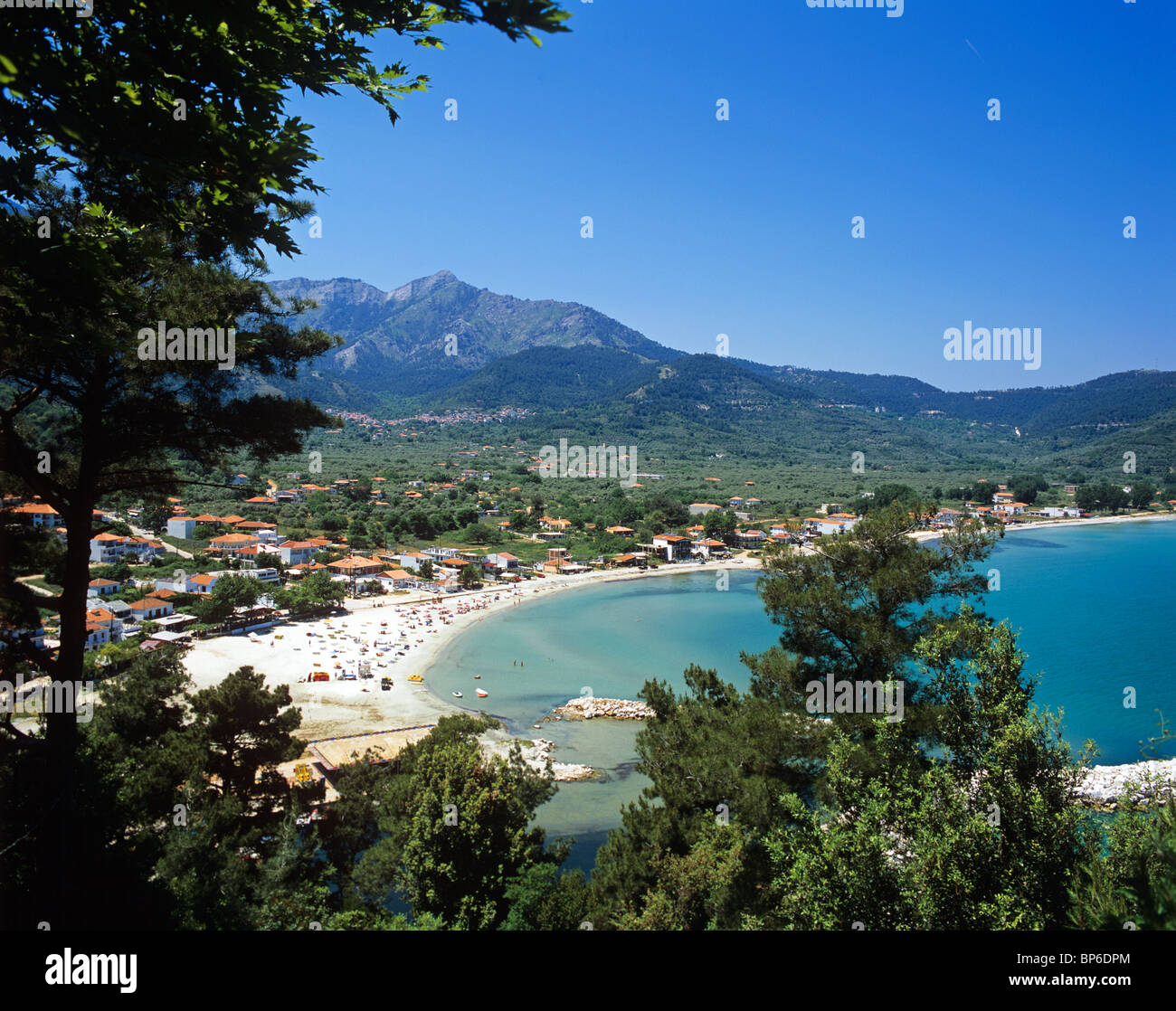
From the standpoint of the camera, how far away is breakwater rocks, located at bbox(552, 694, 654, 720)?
73.3 feet

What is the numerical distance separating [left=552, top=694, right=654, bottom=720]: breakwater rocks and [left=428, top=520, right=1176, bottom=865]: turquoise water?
527 mm

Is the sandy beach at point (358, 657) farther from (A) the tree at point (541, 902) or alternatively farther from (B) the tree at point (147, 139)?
(B) the tree at point (147, 139)

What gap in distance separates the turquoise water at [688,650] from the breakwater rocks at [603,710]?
0.53 metres

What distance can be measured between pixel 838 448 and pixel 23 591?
151 m

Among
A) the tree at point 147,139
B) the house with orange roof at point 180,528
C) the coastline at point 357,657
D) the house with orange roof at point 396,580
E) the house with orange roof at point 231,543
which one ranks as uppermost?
the tree at point 147,139

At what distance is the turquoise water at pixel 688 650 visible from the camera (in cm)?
1953

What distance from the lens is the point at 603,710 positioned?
2267 centimetres

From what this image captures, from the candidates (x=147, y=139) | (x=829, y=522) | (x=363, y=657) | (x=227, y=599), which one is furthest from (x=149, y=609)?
(x=829, y=522)

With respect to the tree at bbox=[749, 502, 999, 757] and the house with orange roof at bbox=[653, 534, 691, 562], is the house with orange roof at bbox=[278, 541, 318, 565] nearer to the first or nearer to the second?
the house with orange roof at bbox=[653, 534, 691, 562]

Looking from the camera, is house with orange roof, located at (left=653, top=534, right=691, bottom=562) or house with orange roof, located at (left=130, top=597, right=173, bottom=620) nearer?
house with orange roof, located at (left=130, top=597, right=173, bottom=620)

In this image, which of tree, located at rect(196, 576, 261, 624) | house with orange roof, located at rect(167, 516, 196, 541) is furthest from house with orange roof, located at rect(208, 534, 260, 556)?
tree, located at rect(196, 576, 261, 624)

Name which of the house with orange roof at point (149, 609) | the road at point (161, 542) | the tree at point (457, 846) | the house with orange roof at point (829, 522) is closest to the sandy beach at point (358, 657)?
the house with orange roof at point (149, 609)

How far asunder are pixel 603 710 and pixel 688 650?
888cm
